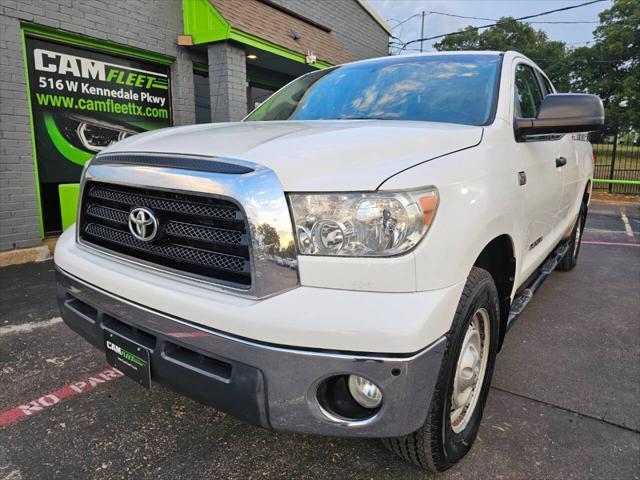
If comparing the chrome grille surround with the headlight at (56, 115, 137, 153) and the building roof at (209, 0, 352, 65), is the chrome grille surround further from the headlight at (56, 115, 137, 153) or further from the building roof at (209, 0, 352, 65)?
the building roof at (209, 0, 352, 65)

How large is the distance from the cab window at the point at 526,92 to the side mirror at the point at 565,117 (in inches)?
14.6

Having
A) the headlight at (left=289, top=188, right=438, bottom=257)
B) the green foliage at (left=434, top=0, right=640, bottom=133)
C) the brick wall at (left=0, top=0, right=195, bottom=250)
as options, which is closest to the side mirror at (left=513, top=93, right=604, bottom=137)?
the headlight at (left=289, top=188, right=438, bottom=257)

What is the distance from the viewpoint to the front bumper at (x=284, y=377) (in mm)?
1548

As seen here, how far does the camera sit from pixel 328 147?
182cm

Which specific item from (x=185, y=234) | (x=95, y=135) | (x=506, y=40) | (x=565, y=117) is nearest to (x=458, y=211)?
(x=185, y=234)

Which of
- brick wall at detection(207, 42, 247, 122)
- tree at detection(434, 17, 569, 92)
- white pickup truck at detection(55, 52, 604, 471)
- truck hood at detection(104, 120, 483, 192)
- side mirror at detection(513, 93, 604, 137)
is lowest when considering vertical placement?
white pickup truck at detection(55, 52, 604, 471)

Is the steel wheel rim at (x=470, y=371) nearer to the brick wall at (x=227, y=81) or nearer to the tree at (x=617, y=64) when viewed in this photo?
the brick wall at (x=227, y=81)

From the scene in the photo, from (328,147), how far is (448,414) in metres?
1.12

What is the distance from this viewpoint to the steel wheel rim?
6.65 feet

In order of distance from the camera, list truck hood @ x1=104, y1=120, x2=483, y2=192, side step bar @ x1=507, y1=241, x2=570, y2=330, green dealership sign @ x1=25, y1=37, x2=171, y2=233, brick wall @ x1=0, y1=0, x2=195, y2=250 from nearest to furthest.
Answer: truck hood @ x1=104, y1=120, x2=483, y2=192 → side step bar @ x1=507, y1=241, x2=570, y2=330 → brick wall @ x1=0, y1=0, x2=195, y2=250 → green dealership sign @ x1=25, y1=37, x2=171, y2=233

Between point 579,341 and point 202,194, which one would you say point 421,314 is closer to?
point 202,194

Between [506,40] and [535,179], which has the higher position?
[506,40]

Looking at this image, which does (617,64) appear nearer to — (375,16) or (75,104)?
(375,16)

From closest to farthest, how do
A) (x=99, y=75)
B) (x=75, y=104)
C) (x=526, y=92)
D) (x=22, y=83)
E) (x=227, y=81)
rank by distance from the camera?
1. (x=526, y=92)
2. (x=22, y=83)
3. (x=75, y=104)
4. (x=99, y=75)
5. (x=227, y=81)
